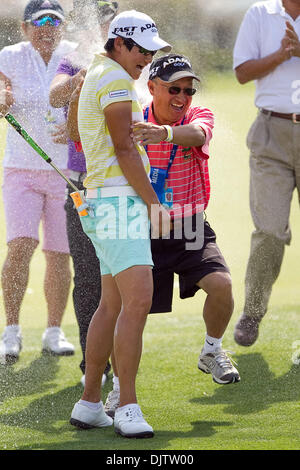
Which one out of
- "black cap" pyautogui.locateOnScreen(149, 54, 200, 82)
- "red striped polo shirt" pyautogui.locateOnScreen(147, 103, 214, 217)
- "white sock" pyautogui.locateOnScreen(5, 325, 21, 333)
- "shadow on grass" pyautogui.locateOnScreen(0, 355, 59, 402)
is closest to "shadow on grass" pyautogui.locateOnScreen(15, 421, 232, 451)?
"shadow on grass" pyautogui.locateOnScreen(0, 355, 59, 402)

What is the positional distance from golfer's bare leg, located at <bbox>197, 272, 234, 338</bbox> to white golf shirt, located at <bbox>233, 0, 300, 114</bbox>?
5.07 ft

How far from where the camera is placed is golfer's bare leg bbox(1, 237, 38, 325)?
241 inches

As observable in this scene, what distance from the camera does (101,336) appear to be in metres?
4.42

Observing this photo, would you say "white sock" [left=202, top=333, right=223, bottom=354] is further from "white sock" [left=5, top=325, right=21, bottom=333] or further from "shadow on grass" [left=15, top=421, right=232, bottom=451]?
"white sock" [left=5, top=325, right=21, bottom=333]

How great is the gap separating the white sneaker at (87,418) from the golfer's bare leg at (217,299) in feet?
2.40

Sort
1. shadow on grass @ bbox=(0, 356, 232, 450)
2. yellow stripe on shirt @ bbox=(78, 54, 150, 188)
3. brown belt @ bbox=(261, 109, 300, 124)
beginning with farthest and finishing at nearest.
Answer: brown belt @ bbox=(261, 109, 300, 124) < yellow stripe on shirt @ bbox=(78, 54, 150, 188) < shadow on grass @ bbox=(0, 356, 232, 450)

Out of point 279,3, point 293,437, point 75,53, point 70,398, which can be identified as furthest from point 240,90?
point 293,437

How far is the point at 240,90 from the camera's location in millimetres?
9031

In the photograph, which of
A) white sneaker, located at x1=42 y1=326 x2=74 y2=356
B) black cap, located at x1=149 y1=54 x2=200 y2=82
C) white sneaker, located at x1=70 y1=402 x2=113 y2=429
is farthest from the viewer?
white sneaker, located at x1=42 y1=326 x2=74 y2=356

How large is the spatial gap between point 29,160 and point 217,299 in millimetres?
1944

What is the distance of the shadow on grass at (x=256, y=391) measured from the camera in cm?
484
